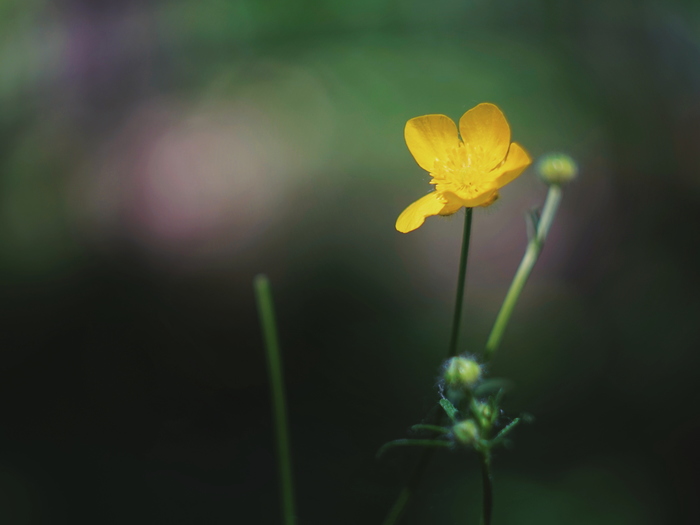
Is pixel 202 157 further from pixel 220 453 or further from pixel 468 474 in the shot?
pixel 468 474

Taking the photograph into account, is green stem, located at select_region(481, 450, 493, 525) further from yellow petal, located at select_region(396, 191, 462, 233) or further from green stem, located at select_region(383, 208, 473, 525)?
yellow petal, located at select_region(396, 191, 462, 233)

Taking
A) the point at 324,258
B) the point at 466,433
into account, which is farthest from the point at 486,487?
the point at 324,258

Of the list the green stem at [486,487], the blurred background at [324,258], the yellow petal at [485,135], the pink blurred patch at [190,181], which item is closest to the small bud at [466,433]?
the green stem at [486,487]

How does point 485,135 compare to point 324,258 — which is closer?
point 485,135

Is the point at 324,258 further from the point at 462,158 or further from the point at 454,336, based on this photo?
the point at 454,336

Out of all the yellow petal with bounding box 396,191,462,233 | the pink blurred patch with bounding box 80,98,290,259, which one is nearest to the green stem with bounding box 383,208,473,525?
the yellow petal with bounding box 396,191,462,233

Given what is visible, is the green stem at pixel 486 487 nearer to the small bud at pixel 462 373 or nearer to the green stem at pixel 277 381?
the small bud at pixel 462 373
